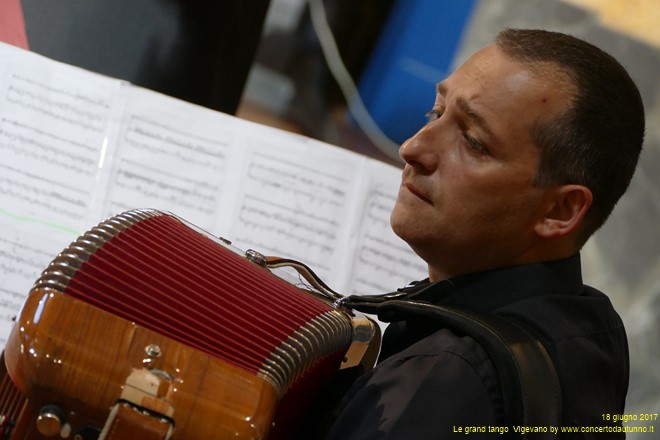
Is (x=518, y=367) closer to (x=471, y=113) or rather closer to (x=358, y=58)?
(x=471, y=113)

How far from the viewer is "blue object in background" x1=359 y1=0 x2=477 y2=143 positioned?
8.61 ft

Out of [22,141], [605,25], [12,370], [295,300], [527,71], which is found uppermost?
[605,25]

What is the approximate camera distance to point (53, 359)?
3.16 ft

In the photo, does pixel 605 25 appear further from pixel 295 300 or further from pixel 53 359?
pixel 53 359

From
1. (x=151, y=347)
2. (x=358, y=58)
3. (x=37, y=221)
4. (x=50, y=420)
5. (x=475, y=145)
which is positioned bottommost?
(x=50, y=420)

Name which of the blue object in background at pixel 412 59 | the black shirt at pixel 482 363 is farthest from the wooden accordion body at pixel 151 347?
the blue object in background at pixel 412 59

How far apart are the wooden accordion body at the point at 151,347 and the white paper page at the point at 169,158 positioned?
0.84 m

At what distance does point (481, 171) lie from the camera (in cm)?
129

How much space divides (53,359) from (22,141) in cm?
123

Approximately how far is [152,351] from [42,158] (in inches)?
47.4

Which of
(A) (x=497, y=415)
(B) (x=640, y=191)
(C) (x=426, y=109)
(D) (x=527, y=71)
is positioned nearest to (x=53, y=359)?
(A) (x=497, y=415)

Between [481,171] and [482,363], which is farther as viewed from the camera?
[481,171]

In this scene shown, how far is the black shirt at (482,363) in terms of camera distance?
104cm

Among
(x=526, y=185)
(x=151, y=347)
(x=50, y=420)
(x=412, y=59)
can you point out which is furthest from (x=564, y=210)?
(x=412, y=59)
